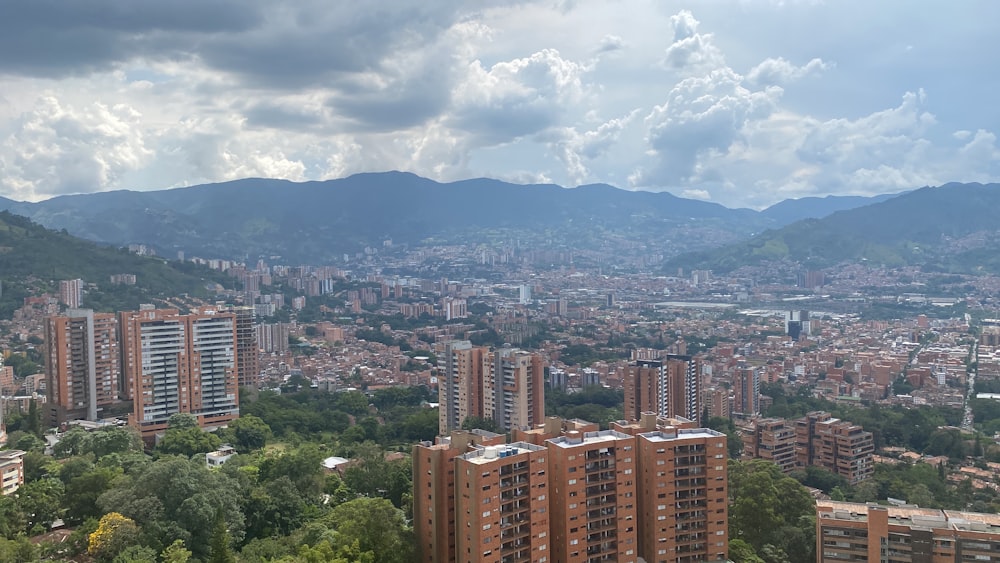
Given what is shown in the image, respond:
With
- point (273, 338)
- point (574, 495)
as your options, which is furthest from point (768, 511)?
point (273, 338)

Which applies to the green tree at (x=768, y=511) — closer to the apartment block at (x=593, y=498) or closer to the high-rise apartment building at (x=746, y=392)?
the apartment block at (x=593, y=498)

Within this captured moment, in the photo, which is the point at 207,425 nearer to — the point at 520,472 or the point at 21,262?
the point at 520,472

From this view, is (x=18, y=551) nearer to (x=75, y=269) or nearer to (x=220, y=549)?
(x=220, y=549)

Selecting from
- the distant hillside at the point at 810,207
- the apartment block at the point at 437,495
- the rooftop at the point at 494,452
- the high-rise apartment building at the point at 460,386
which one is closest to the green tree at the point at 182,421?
the high-rise apartment building at the point at 460,386

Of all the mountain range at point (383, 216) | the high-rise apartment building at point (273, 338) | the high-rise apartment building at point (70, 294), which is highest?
the mountain range at point (383, 216)

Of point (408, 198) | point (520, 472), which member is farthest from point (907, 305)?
point (408, 198)

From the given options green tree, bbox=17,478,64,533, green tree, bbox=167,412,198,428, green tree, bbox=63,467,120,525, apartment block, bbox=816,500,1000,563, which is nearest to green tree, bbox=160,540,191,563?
green tree, bbox=63,467,120,525

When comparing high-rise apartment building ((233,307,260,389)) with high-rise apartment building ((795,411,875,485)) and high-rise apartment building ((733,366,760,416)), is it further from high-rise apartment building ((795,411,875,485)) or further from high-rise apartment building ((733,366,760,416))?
high-rise apartment building ((795,411,875,485))
